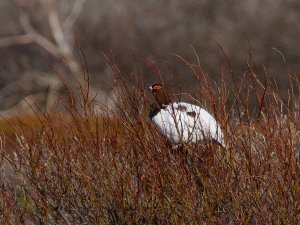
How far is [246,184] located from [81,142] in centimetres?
133

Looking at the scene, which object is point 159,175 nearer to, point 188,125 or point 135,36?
point 188,125

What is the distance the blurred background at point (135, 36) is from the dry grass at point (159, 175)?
11845 mm

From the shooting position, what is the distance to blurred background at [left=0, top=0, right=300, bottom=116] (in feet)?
64.0

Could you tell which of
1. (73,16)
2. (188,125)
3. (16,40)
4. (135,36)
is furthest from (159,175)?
(73,16)

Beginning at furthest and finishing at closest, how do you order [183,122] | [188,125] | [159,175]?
[183,122]
[188,125]
[159,175]

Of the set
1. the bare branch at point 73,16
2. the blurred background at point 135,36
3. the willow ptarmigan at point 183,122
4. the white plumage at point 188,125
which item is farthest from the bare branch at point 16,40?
the white plumage at point 188,125

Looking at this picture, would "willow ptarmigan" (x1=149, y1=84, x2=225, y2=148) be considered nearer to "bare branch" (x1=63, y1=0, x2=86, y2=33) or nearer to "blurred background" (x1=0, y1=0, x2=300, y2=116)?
"blurred background" (x1=0, y1=0, x2=300, y2=116)

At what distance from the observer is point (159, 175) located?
5.88 meters

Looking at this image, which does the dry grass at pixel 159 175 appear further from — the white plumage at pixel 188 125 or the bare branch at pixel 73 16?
the bare branch at pixel 73 16

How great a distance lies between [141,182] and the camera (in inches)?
238

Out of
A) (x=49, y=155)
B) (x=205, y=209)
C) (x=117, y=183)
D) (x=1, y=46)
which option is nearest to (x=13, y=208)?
Answer: (x=49, y=155)

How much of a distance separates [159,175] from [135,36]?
14.9 meters

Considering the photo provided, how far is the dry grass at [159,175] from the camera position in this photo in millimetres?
5867

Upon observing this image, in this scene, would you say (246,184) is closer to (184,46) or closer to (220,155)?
(220,155)
